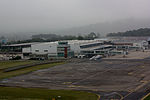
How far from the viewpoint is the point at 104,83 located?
39406mm

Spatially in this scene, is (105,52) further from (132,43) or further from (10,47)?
(10,47)

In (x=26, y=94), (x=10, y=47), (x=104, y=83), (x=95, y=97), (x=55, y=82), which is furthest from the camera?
(x=10, y=47)

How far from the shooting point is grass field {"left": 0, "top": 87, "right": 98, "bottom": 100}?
101ft

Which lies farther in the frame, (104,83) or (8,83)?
(8,83)

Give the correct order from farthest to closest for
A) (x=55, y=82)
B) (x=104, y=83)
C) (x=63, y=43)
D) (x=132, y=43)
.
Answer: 1. (x=132, y=43)
2. (x=63, y=43)
3. (x=55, y=82)
4. (x=104, y=83)

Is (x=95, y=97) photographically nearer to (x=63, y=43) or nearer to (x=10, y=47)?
(x=63, y=43)

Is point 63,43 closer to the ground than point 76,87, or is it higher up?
higher up

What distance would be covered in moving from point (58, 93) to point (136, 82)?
14588 mm

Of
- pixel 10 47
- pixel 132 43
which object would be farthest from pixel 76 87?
pixel 132 43

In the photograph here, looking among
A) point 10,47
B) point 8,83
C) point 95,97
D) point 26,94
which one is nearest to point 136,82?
point 95,97

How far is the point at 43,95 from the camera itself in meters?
32.2

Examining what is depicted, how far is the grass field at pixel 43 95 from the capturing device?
30.6 metres

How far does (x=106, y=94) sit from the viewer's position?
3178cm

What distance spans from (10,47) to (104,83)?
333ft
